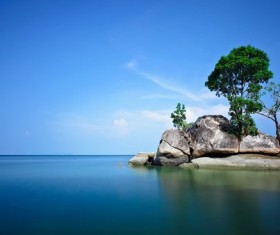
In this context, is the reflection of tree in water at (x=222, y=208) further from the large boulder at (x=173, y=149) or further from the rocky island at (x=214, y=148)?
the large boulder at (x=173, y=149)

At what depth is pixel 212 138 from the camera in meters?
→ 35.2

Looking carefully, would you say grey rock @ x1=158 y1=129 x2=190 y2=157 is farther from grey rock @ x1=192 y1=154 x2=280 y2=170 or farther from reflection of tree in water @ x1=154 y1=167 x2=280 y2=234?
reflection of tree in water @ x1=154 y1=167 x2=280 y2=234

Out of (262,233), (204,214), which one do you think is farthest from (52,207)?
(262,233)

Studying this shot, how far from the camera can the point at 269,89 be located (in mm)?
35188

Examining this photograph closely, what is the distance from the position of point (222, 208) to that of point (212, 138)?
926 inches

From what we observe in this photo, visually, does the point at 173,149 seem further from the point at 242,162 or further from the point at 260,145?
the point at 260,145

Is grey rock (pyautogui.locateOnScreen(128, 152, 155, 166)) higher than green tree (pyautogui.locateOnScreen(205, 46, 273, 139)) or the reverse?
the reverse

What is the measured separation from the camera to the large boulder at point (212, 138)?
34469 mm

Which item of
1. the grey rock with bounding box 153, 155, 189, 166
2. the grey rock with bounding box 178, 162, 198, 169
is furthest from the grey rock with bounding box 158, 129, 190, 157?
the grey rock with bounding box 178, 162, 198, 169

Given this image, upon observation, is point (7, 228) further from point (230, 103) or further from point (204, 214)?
point (230, 103)

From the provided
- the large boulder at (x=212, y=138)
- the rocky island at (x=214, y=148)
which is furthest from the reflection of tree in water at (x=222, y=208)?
the large boulder at (x=212, y=138)

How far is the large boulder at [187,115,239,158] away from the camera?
34.5 metres

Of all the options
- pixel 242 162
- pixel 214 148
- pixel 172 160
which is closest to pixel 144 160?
pixel 172 160

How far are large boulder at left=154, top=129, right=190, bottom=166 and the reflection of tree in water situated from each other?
17.5 metres
